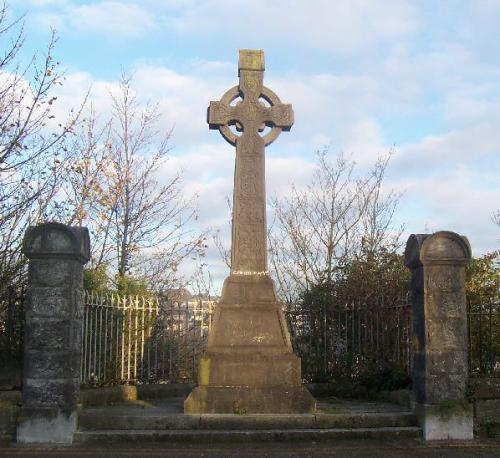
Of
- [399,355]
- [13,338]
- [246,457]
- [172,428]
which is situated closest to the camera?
[246,457]

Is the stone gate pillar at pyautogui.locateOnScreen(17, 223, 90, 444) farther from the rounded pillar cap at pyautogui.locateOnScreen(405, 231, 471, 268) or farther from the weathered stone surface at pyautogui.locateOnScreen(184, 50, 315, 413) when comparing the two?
the rounded pillar cap at pyautogui.locateOnScreen(405, 231, 471, 268)

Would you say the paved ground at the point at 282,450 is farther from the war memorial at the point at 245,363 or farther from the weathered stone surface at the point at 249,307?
the weathered stone surface at the point at 249,307

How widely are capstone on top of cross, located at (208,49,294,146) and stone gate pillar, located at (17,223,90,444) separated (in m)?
2.84

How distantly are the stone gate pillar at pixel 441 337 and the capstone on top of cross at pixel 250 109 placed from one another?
2.83 m

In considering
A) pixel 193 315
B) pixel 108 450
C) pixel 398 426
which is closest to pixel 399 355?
pixel 398 426

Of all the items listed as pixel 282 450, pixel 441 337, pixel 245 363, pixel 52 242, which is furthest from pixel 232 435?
pixel 52 242

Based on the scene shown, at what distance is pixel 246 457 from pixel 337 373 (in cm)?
488

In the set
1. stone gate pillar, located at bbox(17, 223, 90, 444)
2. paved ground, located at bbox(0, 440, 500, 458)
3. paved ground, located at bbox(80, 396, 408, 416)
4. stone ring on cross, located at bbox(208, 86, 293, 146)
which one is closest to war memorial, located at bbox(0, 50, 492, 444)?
stone gate pillar, located at bbox(17, 223, 90, 444)

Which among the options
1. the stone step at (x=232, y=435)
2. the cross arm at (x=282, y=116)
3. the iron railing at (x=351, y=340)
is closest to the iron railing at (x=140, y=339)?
the iron railing at (x=351, y=340)

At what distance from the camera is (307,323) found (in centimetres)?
1157

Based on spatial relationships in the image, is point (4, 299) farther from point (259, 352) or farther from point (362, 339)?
point (362, 339)

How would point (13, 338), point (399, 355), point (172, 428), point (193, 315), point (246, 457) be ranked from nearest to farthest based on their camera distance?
point (246, 457)
point (172, 428)
point (13, 338)
point (399, 355)
point (193, 315)

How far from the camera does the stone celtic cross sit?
350 inches

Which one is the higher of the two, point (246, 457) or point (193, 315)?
point (193, 315)
